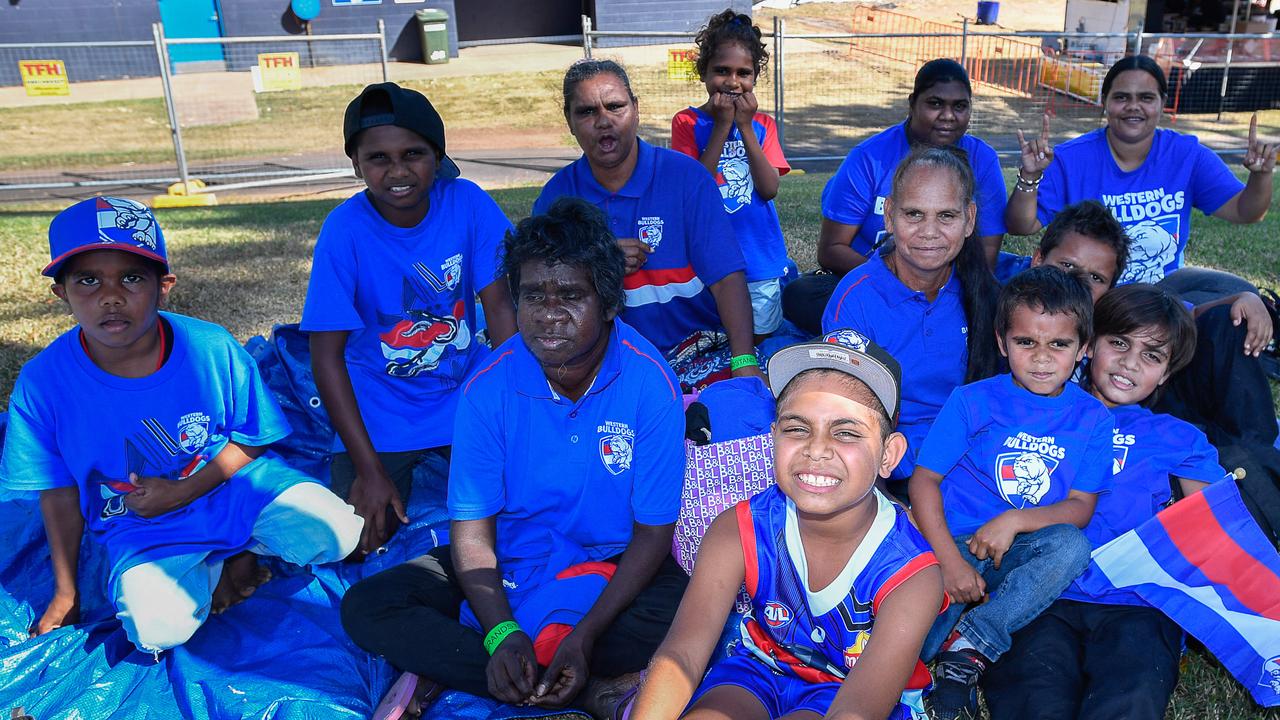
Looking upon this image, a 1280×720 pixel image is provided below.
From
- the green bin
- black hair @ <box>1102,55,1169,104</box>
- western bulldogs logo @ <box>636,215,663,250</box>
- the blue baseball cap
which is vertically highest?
the green bin

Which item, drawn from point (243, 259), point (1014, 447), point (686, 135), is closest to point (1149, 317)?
point (1014, 447)

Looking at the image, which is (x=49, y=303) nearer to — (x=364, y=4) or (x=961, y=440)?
(x=961, y=440)

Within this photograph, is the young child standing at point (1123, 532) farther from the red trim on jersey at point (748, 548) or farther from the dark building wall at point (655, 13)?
the dark building wall at point (655, 13)

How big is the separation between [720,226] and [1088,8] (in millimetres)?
20664

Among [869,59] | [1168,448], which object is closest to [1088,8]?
[869,59]

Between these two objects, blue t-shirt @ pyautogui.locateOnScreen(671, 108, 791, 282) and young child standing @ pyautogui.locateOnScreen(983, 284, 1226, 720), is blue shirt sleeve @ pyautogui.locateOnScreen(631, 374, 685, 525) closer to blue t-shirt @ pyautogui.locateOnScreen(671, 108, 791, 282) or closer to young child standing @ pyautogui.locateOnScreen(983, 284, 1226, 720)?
young child standing @ pyautogui.locateOnScreen(983, 284, 1226, 720)

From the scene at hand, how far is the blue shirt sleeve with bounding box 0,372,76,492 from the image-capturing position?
310 cm

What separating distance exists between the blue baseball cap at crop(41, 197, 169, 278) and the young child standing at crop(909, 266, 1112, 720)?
260cm

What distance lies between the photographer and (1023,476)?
9.87 ft

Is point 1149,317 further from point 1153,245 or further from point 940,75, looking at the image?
point 940,75

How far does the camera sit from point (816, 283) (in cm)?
488

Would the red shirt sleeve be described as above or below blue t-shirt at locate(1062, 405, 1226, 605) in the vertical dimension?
above

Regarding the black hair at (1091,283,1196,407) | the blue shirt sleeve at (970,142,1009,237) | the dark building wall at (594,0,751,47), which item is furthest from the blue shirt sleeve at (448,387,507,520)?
the dark building wall at (594,0,751,47)

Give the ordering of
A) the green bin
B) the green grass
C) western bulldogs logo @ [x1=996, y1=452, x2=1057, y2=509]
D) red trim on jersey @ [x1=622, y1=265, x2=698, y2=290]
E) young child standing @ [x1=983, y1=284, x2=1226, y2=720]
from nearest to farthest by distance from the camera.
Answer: young child standing @ [x1=983, y1=284, x2=1226, y2=720]
western bulldogs logo @ [x1=996, y1=452, x2=1057, y2=509]
red trim on jersey @ [x1=622, y1=265, x2=698, y2=290]
the green grass
the green bin
